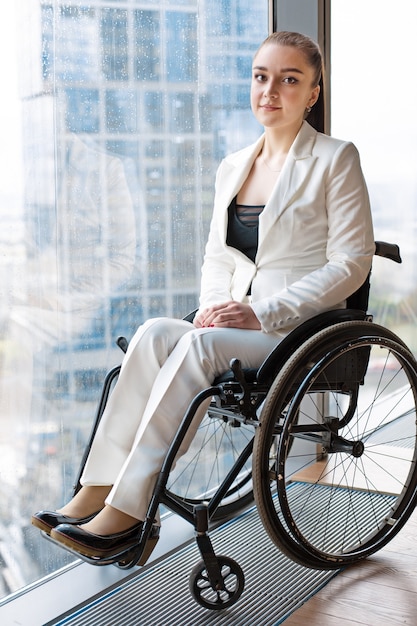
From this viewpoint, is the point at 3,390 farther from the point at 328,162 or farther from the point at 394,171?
the point at 394,171

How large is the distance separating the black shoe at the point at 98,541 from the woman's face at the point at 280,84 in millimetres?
1045

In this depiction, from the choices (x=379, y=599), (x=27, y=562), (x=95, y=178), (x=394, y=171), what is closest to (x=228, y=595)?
(x=379, y=599)

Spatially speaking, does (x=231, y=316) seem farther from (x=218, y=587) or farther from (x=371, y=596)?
(x=371, y=596)

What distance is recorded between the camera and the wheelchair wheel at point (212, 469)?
2.47 meters

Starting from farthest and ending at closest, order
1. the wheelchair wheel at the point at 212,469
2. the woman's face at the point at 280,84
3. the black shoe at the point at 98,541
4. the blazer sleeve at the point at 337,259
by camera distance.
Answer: the wheelchair wheel at the point at 212,469 < the woman's face at the point at 280,84 < the blazer sleeve at the point at 337,259 < the black shoe at the point at 98,541

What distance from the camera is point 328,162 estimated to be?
206 cm

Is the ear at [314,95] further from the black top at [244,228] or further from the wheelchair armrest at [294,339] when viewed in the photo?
the wheelchair armrest at [294,339]

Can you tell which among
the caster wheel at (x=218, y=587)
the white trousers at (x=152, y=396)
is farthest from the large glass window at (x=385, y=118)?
the caster wheel at (x=218, y=587)

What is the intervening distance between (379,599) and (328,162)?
102cm

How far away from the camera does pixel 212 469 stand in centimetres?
265

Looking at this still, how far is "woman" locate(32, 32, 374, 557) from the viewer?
1772 mm

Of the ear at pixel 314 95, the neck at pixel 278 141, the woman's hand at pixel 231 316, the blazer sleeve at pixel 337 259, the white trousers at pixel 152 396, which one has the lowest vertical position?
the white trousers at pixel 152 396

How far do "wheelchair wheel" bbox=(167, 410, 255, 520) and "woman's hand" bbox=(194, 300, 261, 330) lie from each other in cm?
55

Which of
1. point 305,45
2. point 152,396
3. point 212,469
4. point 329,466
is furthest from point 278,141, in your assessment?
point 329,466
